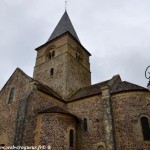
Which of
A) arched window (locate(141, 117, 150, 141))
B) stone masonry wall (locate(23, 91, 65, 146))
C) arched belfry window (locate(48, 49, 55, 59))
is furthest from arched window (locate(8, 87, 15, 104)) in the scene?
arched window (locate(141, 117, 150, 141))

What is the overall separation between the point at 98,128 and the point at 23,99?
21.4 feet

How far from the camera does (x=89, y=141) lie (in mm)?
15500

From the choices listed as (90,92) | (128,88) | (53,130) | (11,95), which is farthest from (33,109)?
(128,88)

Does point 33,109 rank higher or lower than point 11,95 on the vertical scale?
lower

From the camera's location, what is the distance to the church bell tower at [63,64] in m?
22.0

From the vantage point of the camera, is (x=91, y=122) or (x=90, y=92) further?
(x=90, y=92)

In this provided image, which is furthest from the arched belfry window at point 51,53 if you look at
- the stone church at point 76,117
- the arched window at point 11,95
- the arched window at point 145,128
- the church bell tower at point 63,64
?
the arched window at point 145,128

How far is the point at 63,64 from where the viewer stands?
22781mm

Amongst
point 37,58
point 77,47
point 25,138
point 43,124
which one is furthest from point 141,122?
point 37,58

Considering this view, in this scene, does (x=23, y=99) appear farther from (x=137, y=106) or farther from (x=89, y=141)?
(x=137, y=106)

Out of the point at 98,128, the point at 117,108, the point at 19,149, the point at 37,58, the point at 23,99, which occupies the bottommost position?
the point at 19,149

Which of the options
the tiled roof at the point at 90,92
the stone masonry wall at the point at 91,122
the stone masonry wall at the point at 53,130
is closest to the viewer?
the stone masonry wall at the point at 53,130

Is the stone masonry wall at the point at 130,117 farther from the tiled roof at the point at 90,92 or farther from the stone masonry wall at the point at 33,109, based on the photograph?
the stone masonry wall at the point at 33,109

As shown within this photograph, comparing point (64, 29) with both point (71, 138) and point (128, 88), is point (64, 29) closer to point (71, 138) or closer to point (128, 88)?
point (128, 88)
